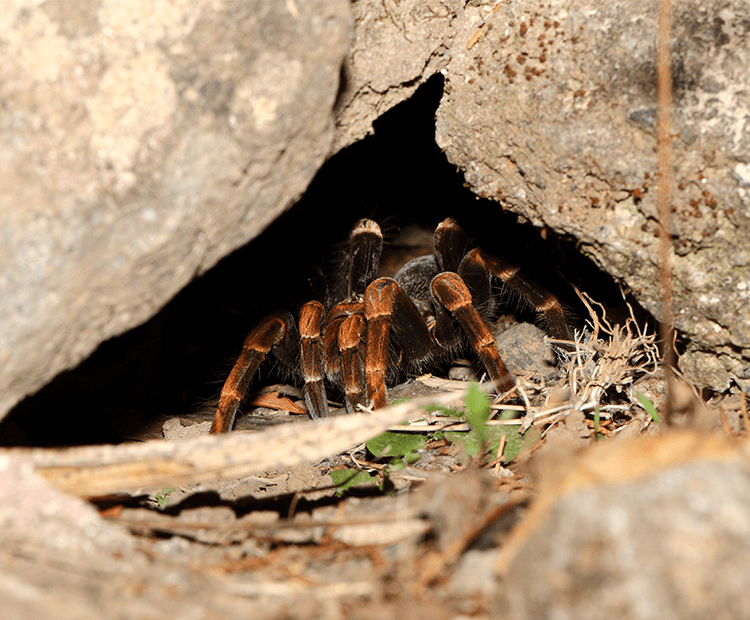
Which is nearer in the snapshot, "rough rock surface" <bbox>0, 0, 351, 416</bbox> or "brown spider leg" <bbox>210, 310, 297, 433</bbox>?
"rough rock surface" <bbox>0, 0, 351, 416</bbox>

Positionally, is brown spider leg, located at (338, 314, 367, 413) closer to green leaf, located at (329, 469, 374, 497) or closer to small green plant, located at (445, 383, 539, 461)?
green leaf, located at (329, 469, 374, 497)

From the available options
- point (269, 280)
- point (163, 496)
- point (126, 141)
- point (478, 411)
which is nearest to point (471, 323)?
point (478, 411)

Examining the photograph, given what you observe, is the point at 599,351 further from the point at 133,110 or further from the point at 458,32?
the point at 133,110

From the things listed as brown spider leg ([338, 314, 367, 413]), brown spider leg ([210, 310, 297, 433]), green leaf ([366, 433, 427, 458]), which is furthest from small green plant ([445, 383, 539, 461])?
brown spider leg ([210, 310, 297, 433])

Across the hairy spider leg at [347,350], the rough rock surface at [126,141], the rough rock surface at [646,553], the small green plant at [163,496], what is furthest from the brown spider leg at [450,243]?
the rough rock surface at [646,553]

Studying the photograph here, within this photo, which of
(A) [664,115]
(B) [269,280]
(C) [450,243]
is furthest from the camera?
(B) [269,280]

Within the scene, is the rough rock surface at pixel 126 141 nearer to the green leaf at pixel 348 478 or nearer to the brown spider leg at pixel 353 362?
the green leaf at pixel 348 478

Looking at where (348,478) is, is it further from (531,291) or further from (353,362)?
(531,291)
